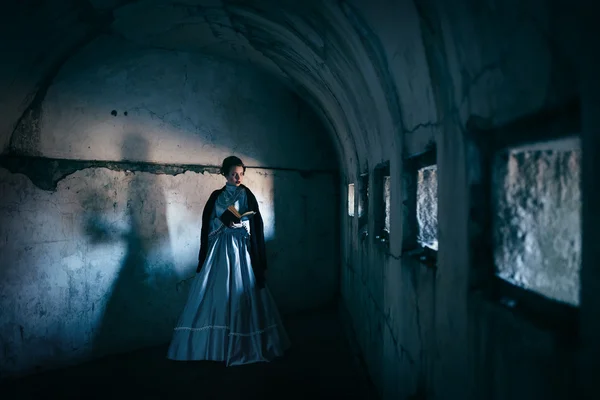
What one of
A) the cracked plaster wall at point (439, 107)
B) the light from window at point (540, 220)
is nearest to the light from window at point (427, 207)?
the cracked plaster wall at point (439, 107)

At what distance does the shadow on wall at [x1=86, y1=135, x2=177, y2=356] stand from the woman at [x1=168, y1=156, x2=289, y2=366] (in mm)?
660

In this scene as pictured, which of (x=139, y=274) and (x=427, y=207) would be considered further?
(x=139, y=274)

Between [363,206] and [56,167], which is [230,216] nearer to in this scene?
[363,206]

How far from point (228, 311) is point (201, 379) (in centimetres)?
66

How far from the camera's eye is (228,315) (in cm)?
354

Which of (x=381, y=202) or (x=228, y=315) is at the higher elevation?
(x=381, y=202)

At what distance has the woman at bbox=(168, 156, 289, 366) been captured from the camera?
11.5 ft

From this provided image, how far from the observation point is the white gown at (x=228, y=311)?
11.5 ft

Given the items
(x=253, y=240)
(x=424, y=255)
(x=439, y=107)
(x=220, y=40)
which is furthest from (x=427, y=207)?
(x=220, y=40)

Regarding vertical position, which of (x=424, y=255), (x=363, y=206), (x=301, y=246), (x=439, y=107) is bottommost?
(x=301, y=246)

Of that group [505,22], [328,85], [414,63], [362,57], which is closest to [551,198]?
[505,22]

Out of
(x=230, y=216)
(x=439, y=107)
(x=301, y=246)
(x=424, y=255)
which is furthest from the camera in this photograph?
(x=301, y=246)

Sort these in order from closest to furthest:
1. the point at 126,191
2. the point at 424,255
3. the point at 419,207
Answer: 1. the point at 424,255
2. the point at 419,207
3. the point at 126,191

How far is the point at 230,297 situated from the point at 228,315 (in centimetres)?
18
